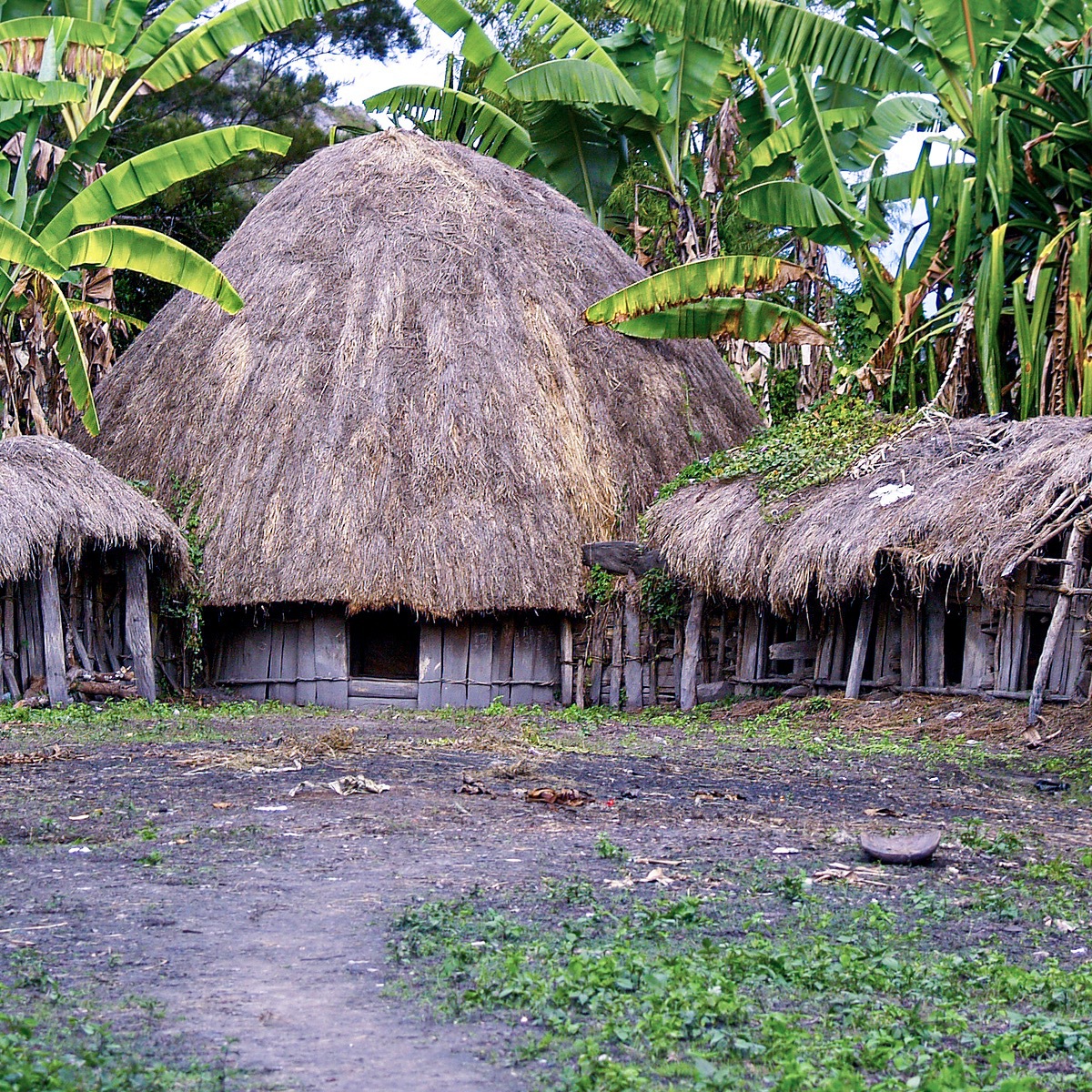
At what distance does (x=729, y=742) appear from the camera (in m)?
11.2

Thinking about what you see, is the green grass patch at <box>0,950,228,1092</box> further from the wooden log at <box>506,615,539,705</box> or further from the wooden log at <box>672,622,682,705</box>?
the wooden log at <box>672,622,682,705</box>

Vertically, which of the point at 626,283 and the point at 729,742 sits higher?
the point at 626,283

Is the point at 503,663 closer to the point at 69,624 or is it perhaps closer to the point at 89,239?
the point at 69,624

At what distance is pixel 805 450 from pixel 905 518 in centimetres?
229

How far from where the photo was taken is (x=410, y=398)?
1545 centimetres

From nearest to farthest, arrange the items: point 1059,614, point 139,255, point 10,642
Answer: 1. point 1059,614
2. point 10,642
3. point 139,255

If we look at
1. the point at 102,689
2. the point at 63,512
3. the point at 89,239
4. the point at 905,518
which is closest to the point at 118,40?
the point at 89,239

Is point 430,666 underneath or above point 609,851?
above

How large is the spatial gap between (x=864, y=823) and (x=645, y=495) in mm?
8696

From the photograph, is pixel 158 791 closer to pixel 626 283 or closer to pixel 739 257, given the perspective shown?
pixel 739 257

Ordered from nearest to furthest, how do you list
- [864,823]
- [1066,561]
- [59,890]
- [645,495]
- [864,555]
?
[59,890]
[864,823]
[1066,561]
[864,555]
[645,495]

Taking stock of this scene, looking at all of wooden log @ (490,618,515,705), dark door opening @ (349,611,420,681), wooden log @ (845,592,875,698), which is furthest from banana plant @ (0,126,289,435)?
wooden log @ (845,592,875,698)

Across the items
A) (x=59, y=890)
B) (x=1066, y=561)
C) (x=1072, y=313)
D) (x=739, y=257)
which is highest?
(x=739, y=257)

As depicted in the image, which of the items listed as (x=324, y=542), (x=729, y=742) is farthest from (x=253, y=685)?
(x=729, y=742)
